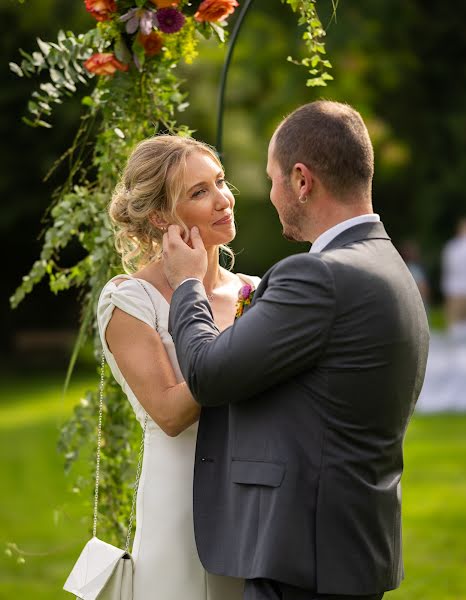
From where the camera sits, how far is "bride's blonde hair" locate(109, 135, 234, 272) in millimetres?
3129

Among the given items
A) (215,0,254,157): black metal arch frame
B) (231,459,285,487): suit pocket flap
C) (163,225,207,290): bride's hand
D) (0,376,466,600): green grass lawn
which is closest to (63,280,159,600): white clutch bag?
(163,225,207,290): bride's hand

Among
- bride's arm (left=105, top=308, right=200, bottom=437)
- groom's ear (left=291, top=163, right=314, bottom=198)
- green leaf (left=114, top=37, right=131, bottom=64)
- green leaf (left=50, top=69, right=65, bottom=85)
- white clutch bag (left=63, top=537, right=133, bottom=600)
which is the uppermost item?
green leaf (left=114, top=37, right=131, bottom=64)

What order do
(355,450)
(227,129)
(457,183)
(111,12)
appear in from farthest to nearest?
(457,183)
(227,129)
(111,12)
(355,450)

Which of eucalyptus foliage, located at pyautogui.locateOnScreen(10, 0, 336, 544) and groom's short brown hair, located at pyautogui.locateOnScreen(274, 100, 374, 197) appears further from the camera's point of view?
eucalyptus foliage, located at pyautogui.locateOnScreen(10, 0, 336, 544)

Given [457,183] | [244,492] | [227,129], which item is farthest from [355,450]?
[457,183]

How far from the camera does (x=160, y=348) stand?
3004 mm

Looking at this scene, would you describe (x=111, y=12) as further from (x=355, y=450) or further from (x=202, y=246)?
(x=355, y=450)

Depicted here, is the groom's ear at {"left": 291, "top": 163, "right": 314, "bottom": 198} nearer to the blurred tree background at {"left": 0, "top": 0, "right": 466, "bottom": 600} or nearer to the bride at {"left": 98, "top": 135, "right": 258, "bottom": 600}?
the bride at {"left": 98, "top": 135, "right": 258, "bottom": 600}

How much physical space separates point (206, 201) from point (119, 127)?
971mm

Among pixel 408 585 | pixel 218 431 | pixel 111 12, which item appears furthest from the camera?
pixel 408 585

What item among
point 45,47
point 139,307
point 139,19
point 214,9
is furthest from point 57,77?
point 139,307

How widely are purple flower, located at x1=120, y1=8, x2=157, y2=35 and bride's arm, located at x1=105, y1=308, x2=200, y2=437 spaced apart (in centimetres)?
107

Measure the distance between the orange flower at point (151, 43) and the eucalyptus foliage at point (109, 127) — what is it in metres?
0.03

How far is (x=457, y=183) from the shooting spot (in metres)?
23.5
